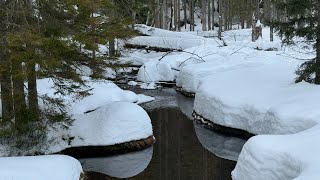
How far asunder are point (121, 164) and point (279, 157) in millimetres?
5786

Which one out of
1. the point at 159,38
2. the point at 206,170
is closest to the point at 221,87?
the point at 206,170

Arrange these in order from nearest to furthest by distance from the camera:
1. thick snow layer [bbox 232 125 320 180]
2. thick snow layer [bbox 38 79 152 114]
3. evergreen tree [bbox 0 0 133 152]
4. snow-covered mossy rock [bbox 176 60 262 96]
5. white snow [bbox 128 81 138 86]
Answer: thick snow layer [bbox 232 125 320 180] → evergreen tree [bbox 0 0 133 152] → thick snow layer [bbox 38 79 152 114] → snow-covered mossy rock [bbox 176 60 262 96] → white snow [bbox 128 81 138 86]

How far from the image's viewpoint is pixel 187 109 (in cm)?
2155

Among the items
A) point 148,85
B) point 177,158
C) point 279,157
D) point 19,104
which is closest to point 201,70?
point 148,85

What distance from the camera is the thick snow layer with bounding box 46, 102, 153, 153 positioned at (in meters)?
14.0

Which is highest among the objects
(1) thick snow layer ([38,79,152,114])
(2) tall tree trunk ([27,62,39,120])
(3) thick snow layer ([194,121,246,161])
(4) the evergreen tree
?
(4) the evergreen tree

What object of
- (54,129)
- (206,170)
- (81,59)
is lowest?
(206,170)

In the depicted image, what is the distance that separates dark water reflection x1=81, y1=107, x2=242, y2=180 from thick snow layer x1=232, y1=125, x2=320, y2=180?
2325mm

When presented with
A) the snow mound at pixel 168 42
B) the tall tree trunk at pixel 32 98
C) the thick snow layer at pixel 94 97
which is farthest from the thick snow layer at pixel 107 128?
the snow mound at pixel 168 42

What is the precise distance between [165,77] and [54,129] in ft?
52.8

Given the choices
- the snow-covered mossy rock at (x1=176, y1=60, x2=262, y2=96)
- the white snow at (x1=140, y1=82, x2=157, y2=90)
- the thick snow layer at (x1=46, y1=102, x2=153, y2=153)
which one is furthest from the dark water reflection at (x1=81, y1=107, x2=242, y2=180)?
the white snow at (x1=140, y1=82, x2=157, y2=90)

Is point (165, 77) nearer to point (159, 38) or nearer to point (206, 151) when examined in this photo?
point (159, 38)

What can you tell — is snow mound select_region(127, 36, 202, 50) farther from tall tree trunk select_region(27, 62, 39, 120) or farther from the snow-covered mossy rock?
tall tree trunk select_region(27, 62, 39, 120)

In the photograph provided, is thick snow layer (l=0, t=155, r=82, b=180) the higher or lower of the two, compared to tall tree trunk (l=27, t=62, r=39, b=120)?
lower
